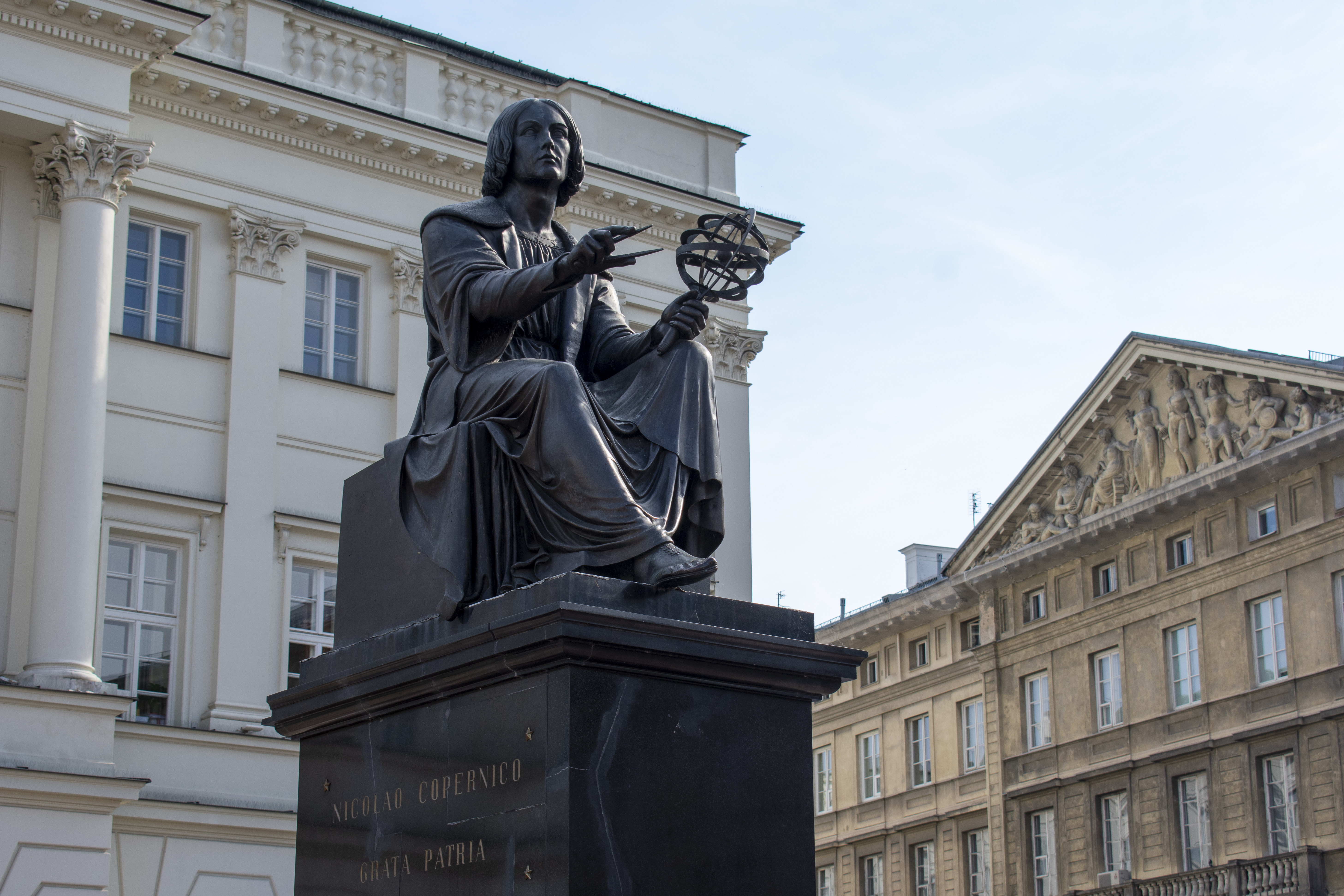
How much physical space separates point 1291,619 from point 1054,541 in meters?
7.85

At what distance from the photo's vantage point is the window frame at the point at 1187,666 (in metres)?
38.1

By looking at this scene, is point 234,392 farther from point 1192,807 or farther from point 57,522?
point 1192,807

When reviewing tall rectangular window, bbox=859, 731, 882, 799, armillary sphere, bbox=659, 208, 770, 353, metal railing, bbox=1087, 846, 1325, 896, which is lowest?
metal railing, bbox=1087, 846, 1325, 896

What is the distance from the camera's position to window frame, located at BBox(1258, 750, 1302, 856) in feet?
114

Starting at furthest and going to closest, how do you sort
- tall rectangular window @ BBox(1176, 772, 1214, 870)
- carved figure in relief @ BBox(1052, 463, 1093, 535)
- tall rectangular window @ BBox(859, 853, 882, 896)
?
tall rectangular window @ BBox(859, 853, 882, 896)
carved figure in relief @ BBox(1052, 463, 1093, 535)
tall rectangular window @ BBox(1176, 772, 1214, 870)

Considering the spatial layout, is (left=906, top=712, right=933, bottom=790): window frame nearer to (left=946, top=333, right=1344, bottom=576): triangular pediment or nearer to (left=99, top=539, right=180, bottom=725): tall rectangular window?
(left=946, top=333, right=1344, bottom=576): triangular pediment

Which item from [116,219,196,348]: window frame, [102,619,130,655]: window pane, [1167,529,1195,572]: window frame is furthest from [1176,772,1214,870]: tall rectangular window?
[116,219,196,348]: window frame

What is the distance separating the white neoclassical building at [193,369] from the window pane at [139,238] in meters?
0.03

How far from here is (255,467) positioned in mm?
21875

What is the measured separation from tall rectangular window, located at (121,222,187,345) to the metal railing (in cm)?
2335

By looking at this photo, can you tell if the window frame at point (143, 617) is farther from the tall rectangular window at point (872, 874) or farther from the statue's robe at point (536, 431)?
the tall rectangular window at point (872, 874)

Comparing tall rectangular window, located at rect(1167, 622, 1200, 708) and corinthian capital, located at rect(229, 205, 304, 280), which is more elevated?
corinthian capital, located at rect(229, 205, 304, 280)

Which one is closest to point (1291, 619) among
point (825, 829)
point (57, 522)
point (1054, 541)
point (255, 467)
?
point (1054, 541)

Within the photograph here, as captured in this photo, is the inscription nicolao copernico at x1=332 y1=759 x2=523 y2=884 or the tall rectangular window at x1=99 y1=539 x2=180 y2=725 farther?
the tall rectangular window at x1=99 y1=539 x2=180 y2=725
